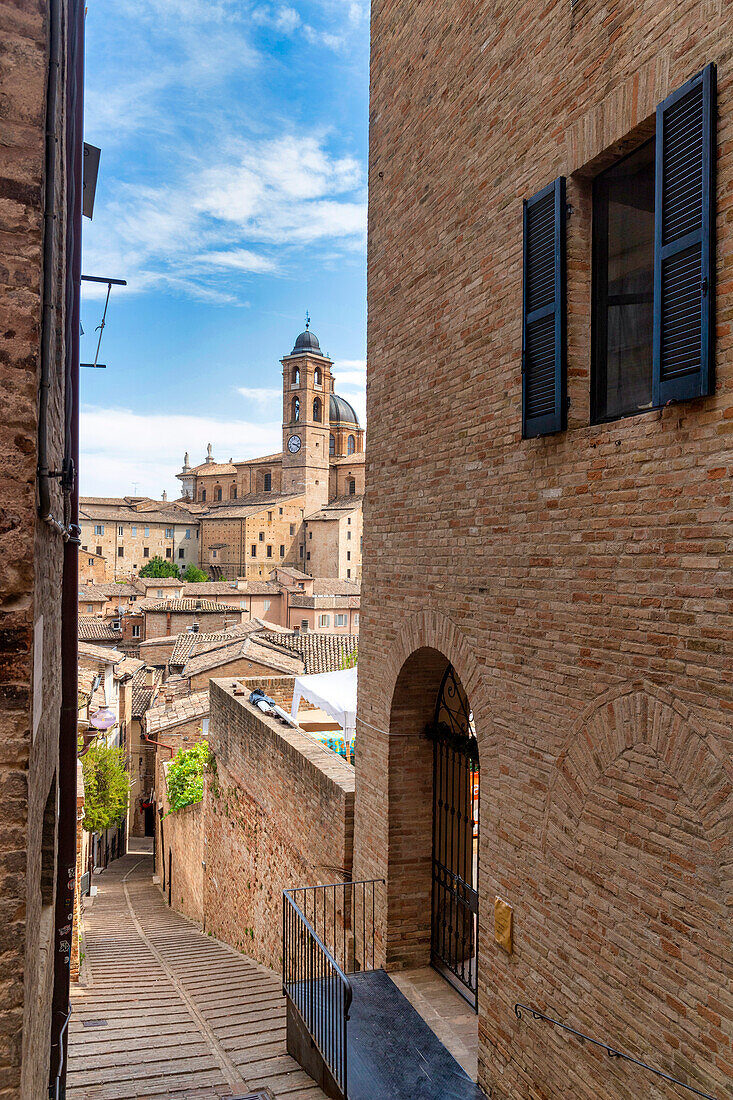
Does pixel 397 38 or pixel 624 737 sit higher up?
pixel 397 38

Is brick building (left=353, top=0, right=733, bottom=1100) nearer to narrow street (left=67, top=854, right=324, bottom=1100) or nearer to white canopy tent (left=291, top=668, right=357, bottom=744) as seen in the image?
narrow street (left=67, top=854, right=324, bottom=1100)

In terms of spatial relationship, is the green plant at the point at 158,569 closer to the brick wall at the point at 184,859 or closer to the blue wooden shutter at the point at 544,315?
the brick wall at the point at 184,859

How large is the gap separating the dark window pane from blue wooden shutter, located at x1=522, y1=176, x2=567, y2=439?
0.67ft

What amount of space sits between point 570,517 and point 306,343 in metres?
80.2

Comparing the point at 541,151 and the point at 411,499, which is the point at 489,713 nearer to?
the point at 411,499

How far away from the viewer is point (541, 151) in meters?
4.64

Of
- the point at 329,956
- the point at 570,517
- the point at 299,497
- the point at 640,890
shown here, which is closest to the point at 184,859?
the point at 329,956

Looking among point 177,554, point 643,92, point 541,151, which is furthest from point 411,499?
point 177,554

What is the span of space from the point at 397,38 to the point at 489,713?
5.70m

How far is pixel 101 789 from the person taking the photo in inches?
936

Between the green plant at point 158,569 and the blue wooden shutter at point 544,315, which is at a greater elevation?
the blue wooden shutter at point 544,315

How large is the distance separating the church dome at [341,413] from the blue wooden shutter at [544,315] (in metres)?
83.8

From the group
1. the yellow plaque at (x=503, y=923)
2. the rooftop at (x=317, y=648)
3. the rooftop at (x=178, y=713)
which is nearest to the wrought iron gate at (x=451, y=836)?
the yellow plaque at (x=503, y=923)

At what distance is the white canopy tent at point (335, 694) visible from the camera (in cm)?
985
